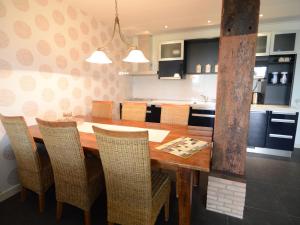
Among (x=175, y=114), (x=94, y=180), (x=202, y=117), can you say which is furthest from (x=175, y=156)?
(x=202, y=117)

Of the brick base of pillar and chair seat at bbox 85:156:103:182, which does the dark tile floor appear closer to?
the brick base of pillar

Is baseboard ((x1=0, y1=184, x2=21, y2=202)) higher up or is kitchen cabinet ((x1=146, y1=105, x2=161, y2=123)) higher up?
kitchen cabinet ((x1=146, y1=105, x2=161, y2=123))

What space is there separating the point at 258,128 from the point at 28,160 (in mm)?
3421

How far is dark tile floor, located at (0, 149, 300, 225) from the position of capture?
1612 millimetres

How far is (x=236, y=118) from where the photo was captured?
1564 mm

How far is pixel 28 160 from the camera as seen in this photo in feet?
5.44

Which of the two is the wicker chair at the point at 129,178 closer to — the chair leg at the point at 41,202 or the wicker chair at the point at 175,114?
the chair leg at the point at 41,202

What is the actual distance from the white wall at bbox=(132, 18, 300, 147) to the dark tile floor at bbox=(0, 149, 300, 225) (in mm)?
1897

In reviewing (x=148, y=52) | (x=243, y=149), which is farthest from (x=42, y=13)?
(x=243, y=149)

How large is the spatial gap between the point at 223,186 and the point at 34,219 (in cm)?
178

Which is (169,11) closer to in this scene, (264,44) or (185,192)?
(264,44)

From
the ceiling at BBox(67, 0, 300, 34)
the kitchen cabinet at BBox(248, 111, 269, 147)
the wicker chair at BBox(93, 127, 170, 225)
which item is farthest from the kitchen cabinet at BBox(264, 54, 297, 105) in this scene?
the wicker chair at BBox(93, 127, 170, 225)

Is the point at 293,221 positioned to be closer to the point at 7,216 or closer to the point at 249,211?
the point at 249,211

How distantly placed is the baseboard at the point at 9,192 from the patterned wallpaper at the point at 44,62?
50 millimetres
